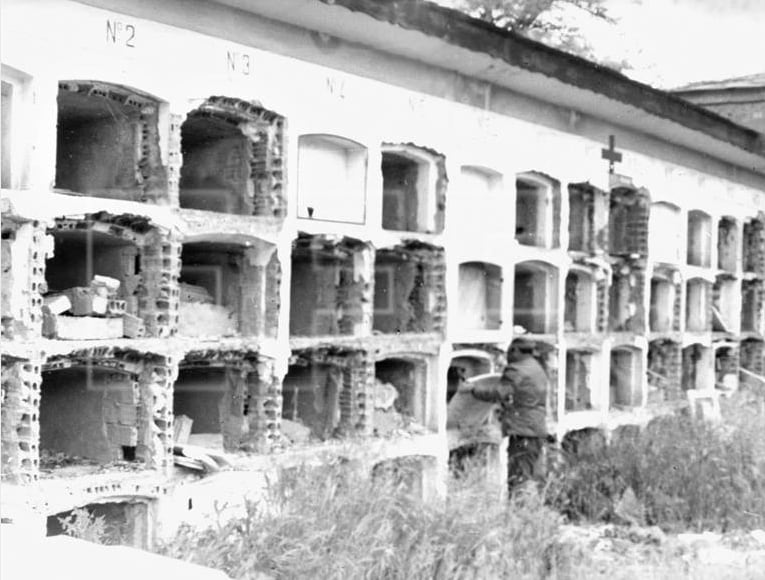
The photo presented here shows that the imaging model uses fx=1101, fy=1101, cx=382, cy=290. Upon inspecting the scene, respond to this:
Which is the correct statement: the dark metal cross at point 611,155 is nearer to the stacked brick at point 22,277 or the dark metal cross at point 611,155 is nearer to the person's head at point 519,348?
the person's head at point 519,348

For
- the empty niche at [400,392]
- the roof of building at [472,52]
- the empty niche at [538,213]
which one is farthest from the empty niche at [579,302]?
the empty niche at [400,392]

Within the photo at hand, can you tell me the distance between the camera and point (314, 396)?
673 cm

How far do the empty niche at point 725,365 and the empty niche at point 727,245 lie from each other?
2.72ft

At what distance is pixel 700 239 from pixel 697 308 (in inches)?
26.8

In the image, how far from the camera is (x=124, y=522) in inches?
208

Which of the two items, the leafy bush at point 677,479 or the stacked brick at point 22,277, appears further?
the leafy bush at point 677,479

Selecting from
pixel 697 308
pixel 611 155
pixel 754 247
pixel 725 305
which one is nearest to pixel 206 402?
pixel 611 155

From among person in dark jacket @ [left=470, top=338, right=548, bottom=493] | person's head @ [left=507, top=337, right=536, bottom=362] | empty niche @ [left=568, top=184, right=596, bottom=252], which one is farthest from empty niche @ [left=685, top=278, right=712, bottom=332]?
person in dark jacket @ [left=470, top=338, right=548, bottom=493]

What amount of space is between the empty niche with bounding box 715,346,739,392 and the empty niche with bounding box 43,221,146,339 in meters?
7.29

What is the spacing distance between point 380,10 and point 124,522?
→ 3.00 meters

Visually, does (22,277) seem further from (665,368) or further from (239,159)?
(665,368)

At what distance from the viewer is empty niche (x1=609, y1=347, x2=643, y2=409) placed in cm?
954

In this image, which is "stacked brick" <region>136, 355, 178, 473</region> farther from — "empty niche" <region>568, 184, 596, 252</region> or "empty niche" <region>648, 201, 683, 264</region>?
"empty niche" <region>648, 201, 683, 264</region>

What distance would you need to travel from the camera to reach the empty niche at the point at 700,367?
10.7 meters
